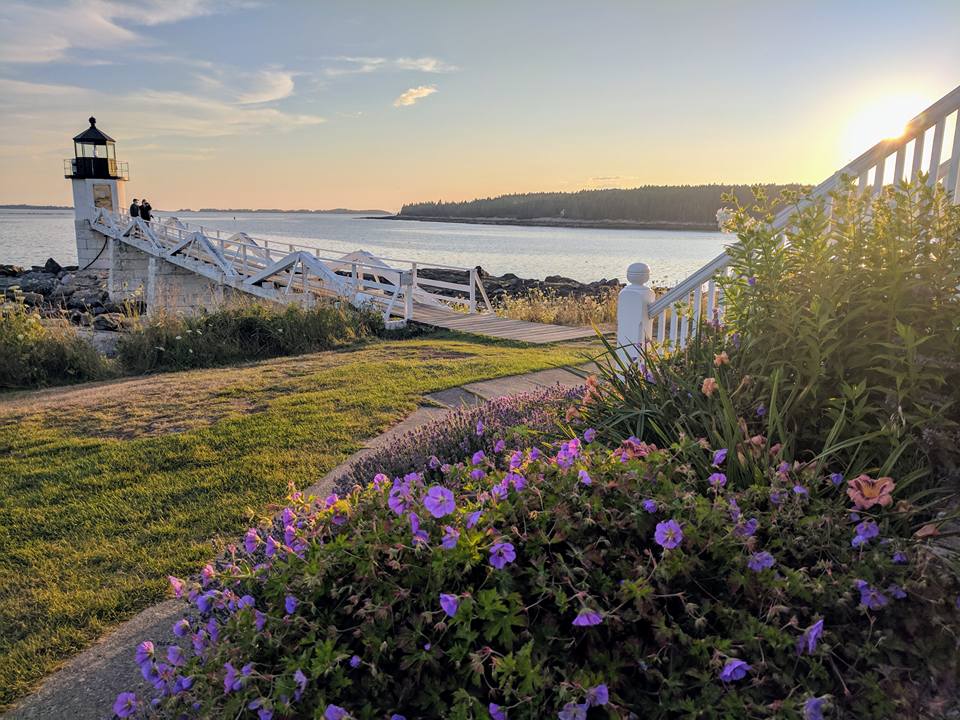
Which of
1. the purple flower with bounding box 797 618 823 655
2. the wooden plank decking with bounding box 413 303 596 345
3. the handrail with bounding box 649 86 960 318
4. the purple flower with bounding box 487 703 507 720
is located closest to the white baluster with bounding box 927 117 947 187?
the handrail with bounding box 649 86 960 318

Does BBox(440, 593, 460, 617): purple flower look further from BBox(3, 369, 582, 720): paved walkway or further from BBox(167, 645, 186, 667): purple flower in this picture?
BBox(3, 369, 582, 720): paved walkway

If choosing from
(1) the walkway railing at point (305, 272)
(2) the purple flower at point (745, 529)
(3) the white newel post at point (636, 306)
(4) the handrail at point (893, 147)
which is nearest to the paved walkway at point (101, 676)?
(2) the purple flower at point (745, 529)

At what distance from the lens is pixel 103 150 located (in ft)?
124

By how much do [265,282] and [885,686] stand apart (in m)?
19.0

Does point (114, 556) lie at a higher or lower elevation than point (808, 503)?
lower

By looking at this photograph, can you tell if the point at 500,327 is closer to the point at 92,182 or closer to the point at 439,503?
the point at 439,503

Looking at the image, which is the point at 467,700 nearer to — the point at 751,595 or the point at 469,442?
the point at 751,595

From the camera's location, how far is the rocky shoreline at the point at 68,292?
62.2ft

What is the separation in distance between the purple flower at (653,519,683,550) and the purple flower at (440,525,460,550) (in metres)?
0.52

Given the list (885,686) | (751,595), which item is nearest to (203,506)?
(751,595)

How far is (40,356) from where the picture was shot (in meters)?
9.21

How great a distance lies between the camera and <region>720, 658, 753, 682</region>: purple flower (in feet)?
4.92

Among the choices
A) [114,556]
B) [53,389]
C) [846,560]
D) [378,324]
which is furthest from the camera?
[378,324]

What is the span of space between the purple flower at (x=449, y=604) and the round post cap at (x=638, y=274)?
427 centimetres
